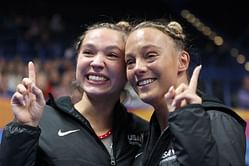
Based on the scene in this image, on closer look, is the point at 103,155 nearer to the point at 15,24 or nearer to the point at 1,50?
the point at 1,50

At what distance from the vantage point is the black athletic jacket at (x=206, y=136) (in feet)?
4.06

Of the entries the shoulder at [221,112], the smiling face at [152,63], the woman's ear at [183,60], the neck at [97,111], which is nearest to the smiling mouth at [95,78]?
the neck at [97,111]

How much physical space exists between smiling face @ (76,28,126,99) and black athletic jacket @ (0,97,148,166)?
0.12 meters

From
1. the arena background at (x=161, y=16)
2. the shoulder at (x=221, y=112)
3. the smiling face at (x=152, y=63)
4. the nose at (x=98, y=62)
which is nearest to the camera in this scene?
the shoulder at (x=221, y=112)

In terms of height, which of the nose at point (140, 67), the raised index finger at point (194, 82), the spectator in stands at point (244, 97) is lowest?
the spectator in stands at point (244, 97)

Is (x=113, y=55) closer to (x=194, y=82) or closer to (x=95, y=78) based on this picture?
(x=95, y=78)

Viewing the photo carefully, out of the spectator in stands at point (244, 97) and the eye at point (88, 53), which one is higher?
the eye at point (88, 53)

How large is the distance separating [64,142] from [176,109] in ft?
1.74

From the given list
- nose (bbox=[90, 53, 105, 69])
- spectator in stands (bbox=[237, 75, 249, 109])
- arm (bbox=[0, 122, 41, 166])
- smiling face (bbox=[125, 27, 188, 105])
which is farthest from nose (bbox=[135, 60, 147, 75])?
spectator in stands (bbox=[237, 75, 249, 109])

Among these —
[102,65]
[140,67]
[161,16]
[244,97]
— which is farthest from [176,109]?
[161,16]

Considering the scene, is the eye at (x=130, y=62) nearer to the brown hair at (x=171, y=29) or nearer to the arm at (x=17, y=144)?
the brown hair at (x=171, y=29)

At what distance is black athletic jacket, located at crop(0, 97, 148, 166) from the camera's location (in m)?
1.47

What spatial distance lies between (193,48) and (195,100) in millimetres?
480

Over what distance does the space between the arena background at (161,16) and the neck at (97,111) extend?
217 cm
